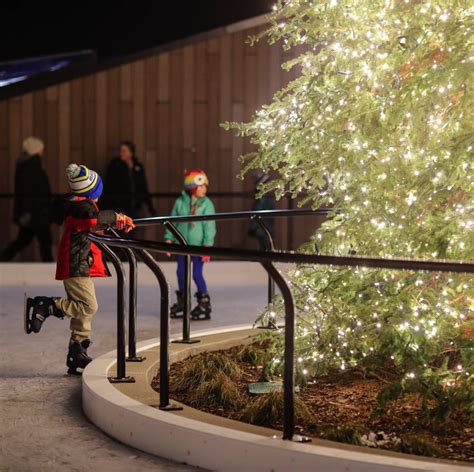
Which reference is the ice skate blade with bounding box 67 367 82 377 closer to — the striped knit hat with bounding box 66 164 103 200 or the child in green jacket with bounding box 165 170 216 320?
the striped knit hat with bounding box 66 164 103 200

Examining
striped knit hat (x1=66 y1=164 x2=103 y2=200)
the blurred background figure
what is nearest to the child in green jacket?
striped knit hat (x1=66 y1=164 x2=103 y2=200)

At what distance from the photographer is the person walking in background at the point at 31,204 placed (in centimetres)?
1534

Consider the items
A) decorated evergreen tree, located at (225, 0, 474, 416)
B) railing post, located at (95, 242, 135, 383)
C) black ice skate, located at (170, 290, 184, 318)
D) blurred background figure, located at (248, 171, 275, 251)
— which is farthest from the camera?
blurred background figure, located at (248, 171, 275, 251)

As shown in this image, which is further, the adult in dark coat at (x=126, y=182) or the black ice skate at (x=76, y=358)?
the adult in dark coat at (x=126, y=182)

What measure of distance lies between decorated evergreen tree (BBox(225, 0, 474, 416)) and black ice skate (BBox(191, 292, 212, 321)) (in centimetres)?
381

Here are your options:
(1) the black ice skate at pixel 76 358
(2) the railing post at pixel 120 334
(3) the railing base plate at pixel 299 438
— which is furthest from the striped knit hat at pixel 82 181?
(3) the railing base plate at pixel 299 438

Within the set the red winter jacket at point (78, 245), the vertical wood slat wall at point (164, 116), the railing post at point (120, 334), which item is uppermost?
the vertical wood slat wall at point (164, 116)

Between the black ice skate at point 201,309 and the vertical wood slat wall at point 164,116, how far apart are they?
17.6 feet

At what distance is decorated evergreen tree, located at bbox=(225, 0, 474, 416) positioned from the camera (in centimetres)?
655

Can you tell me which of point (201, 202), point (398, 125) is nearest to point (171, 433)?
point (398, 125)

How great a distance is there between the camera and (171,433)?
19.1ft

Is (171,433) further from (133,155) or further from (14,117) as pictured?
(14,117)

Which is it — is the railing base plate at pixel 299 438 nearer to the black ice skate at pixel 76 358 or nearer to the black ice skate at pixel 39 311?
the black ice skate at pixel 76 358

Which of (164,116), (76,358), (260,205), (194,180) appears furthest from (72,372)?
(164,116)
